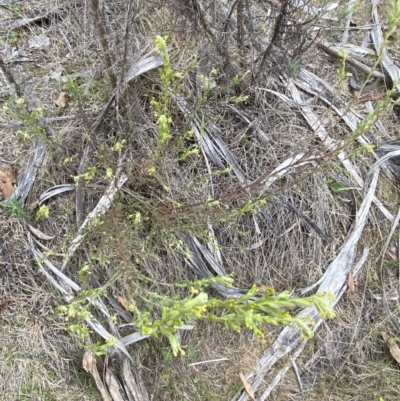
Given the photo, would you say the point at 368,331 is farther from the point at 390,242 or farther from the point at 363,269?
the point at 390,242

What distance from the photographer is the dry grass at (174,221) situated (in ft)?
6.16

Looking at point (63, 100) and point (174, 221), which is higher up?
point (63, 100)

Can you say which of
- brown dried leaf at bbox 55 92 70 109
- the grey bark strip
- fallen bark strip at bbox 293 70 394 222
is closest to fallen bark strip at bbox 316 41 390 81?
fallen bark strip at bbox 293 70 394 222

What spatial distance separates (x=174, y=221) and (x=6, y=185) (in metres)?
0.75

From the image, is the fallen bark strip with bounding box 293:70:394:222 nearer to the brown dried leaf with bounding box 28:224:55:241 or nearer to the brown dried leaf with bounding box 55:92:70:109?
the brown dried leaf with bounding box 55:92:70:109

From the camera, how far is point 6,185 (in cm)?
194

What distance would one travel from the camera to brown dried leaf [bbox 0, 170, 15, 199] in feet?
6.34

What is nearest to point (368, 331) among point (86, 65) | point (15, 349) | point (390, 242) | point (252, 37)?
point (390, 242)

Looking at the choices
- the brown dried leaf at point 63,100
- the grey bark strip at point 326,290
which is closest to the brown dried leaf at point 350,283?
the grey bark strip at point 326,290

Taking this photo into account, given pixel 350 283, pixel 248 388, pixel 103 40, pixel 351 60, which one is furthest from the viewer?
pixel 351 60

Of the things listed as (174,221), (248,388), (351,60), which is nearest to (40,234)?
(174,221)

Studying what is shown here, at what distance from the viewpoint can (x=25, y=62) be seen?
2.08 meters

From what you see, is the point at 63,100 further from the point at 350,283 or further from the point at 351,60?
the point at 350,283

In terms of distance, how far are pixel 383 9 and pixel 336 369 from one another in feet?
6.12
